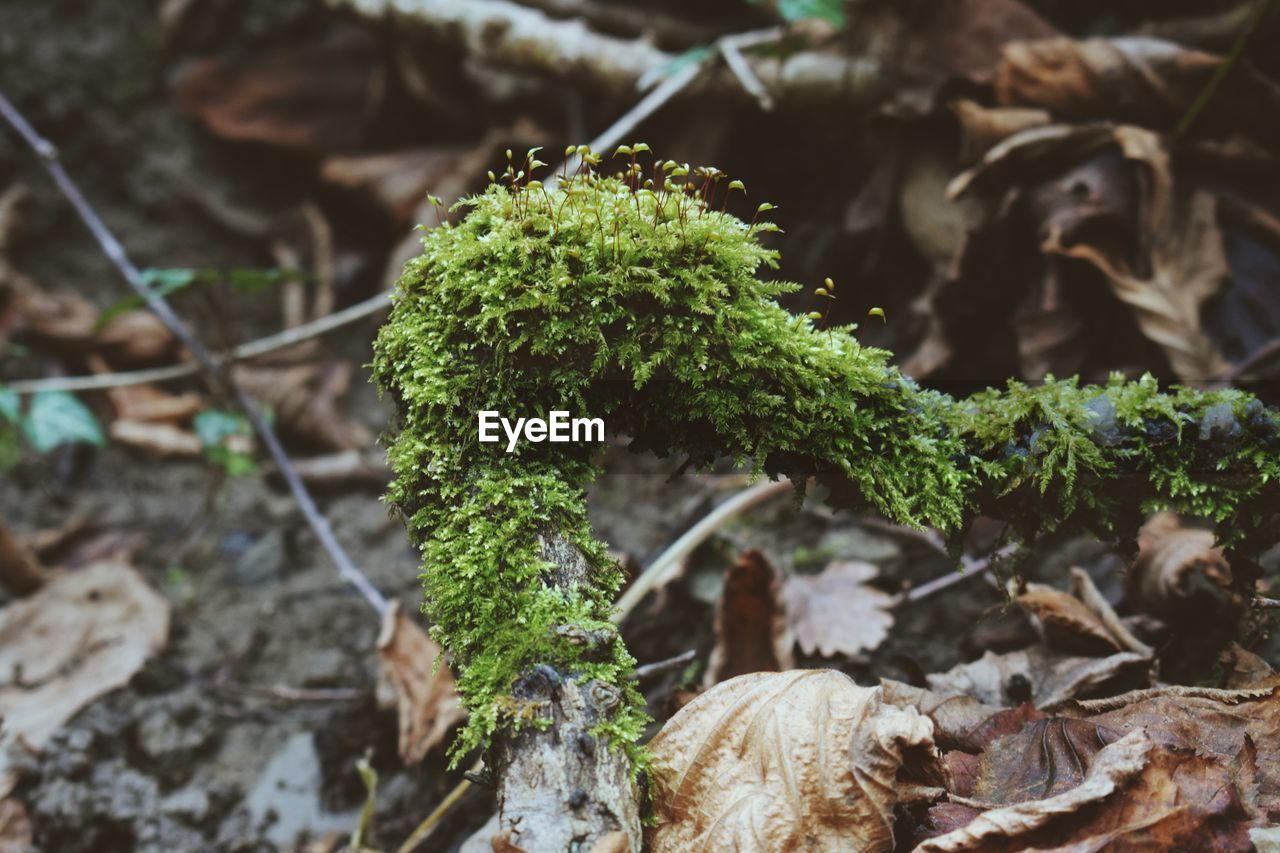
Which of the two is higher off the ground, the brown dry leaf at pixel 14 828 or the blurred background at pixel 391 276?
the blurred background at pixel 391 276

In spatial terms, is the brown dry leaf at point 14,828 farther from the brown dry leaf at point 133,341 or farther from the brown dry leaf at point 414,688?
the brown dry leaf at point 133,341

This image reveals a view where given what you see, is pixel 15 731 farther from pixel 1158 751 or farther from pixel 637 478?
pixel 1158 751

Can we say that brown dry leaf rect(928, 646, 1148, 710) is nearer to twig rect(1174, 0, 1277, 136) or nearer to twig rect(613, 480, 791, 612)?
twig rect(613, 480, 791, 612)

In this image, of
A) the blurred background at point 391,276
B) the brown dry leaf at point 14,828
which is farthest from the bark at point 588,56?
the brown dry leaf at point 14,828

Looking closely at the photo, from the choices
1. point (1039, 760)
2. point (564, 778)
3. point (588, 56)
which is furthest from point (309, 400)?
point (1039, 760)

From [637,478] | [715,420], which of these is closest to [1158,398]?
[715,420]

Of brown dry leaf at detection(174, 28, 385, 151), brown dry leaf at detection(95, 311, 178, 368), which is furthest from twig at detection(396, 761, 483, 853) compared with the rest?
brown dry leaf at detection(174, 28, 385, 151)
